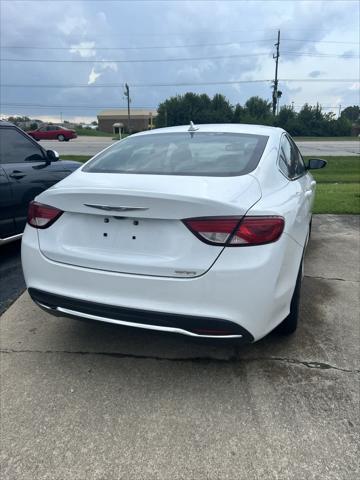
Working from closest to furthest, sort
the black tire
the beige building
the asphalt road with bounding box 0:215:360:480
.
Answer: the asphalt road with bounding box 0:215:360:480 → the black tire → the beige building

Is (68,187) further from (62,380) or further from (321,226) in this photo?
(321,226)

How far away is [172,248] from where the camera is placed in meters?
2.21

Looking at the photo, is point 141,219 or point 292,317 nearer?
point 141,219

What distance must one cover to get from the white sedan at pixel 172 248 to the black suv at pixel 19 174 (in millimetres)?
2093

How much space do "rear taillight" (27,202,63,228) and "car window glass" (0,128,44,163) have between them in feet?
8.02

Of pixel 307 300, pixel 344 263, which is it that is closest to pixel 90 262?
pixel 307 300

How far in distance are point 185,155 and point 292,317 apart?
4.55 ft

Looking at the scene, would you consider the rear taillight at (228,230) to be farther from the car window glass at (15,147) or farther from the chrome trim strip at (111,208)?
the car window glass at (15,147)

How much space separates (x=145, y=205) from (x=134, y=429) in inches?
47.1

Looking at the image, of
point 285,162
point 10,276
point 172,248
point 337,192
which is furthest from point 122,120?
point 172,248

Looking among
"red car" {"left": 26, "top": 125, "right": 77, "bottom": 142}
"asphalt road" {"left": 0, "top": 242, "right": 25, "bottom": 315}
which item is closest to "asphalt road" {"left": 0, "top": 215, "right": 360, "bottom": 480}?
"asphalt road" {"left": 0, "top": 242, "right": 25, "bottom": 315}

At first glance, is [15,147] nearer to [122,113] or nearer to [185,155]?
[185,155]

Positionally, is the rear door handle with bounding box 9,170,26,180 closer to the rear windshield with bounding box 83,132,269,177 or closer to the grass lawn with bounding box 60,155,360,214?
the rear windshield with bounding box 83,132,269,177

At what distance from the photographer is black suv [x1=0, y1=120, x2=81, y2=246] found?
4.55m
